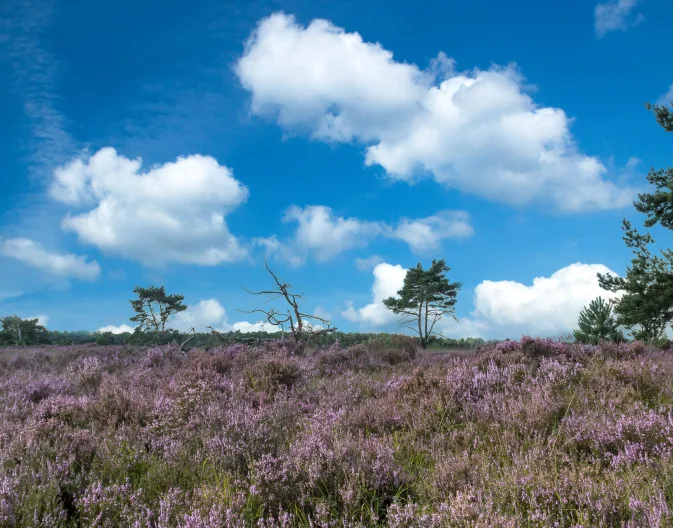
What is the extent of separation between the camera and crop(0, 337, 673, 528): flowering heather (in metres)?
2.87

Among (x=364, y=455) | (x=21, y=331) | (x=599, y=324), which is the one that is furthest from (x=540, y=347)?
(x=21, y=331)

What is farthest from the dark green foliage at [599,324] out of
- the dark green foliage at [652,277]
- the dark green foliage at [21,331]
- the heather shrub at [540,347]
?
the dark green foliage at [21,331]

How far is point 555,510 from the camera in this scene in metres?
2.81

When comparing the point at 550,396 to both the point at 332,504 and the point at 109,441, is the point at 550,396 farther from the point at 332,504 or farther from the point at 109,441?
the point at 109,441

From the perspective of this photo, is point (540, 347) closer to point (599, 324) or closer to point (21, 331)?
point (599, 324)

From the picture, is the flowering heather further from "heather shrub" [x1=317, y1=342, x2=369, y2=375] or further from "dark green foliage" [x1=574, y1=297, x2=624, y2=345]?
"dark green foliage" [x1=574, y1=297, x2=624, y2=345]

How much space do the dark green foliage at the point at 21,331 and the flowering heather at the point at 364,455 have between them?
36.4 meters

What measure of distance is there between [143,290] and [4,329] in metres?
13.9

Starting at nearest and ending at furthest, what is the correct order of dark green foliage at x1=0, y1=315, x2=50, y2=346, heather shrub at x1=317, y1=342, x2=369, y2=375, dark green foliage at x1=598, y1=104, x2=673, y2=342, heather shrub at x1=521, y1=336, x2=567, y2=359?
heather shrub at x1=521, y1=336, x2=567, y2=359
heather shrub at x1=317, y1=342, x2=369, y2=375
dark green foliage at x1=598, y1=104, x2=673, y2=342
dark green foliage at x1=0, y1=315, x2=50, y2=346

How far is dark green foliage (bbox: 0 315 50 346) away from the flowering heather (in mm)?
36442

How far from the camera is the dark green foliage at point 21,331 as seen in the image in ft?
120

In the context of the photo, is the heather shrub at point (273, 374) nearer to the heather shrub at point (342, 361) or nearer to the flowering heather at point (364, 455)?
the flowering heather at point (364, 455)

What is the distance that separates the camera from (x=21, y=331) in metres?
37.9

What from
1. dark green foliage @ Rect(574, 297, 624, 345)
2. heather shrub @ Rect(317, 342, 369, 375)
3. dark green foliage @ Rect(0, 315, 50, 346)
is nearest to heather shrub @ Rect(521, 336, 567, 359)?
heather shrub @ Rect(317, 342, 369, 375)
